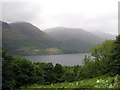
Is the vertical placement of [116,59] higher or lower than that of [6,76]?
higher

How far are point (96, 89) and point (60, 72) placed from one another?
172 ft

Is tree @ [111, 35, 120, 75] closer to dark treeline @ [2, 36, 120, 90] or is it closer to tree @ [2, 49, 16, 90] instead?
dark treeline @ [2, 36, 120, 90]

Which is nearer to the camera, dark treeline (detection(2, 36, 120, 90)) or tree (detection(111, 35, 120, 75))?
dark treeline (detection(2, 36, 120, 90))

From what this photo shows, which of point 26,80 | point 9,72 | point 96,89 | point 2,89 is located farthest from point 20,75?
point 96,89

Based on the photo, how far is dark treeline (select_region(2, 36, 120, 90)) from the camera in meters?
43.8

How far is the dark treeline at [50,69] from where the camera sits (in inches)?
1726

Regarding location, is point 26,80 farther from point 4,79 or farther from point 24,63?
point 4,79

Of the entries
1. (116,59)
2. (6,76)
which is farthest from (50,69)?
(6,76)

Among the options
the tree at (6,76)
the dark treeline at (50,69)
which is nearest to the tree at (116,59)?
the dark treeline at (50,69)

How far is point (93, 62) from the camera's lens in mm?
64062

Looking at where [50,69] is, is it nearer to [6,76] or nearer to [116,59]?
[116,59]

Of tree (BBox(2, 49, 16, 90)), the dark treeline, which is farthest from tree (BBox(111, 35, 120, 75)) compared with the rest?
tree (BBox(2, 49, 16, 90))

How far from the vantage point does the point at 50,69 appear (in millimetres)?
70938

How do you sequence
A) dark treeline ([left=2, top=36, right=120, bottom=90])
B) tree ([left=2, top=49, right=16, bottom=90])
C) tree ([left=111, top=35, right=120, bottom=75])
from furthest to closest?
tree ([left=111, top=35, right=120, bottom=75]), dark treeline ([left=2, top=36, right=120, bottom=90]), tree ([left=2, top=49, right=16, bottom=90])
